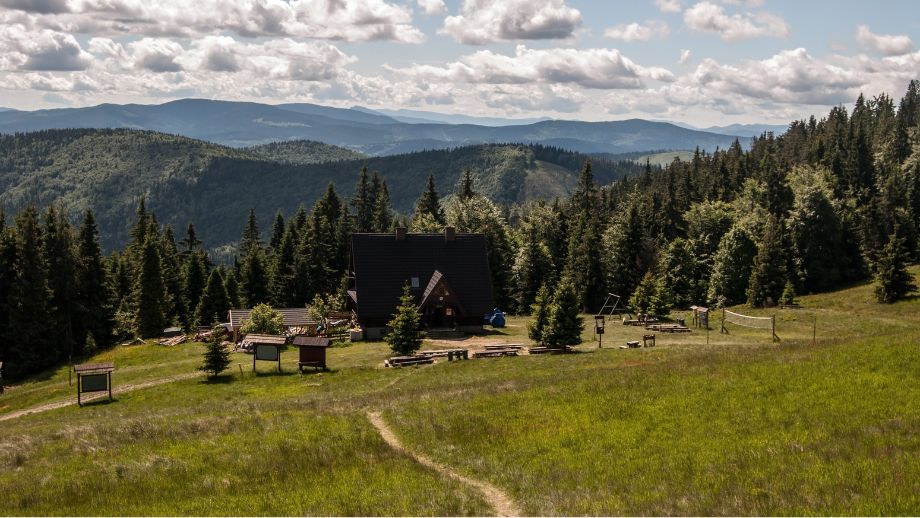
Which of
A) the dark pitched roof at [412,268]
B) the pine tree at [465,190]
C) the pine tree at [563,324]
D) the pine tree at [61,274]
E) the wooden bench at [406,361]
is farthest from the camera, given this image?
the pine tree at [465,190]

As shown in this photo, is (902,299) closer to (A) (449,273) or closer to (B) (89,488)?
(A) (449,273)

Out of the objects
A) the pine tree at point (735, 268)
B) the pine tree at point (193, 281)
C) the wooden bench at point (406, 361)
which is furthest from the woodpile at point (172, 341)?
the pine tree at point (735, 268)

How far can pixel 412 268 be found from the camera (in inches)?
2480

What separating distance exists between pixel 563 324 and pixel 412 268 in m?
20.0

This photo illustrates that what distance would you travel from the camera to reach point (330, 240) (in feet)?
307

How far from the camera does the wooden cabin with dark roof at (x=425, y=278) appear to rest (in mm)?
60281

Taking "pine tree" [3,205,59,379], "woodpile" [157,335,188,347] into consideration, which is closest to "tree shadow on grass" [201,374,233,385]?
"woodpile" [157,335,188,347]

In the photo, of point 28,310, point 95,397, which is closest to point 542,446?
point 95,397

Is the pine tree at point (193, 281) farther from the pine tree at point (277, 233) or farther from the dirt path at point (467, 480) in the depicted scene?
the dirt path at point (467, 480)

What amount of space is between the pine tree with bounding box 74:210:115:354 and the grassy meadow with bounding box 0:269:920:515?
37.1 metres

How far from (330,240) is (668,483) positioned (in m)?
80.3

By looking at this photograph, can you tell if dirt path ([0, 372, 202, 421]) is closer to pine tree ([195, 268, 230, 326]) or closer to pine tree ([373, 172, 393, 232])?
pine tree ([195, 268, 230, 326])

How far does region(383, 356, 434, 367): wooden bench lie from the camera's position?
44.0 meters

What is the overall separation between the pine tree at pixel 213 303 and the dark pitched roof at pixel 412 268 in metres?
24.6
